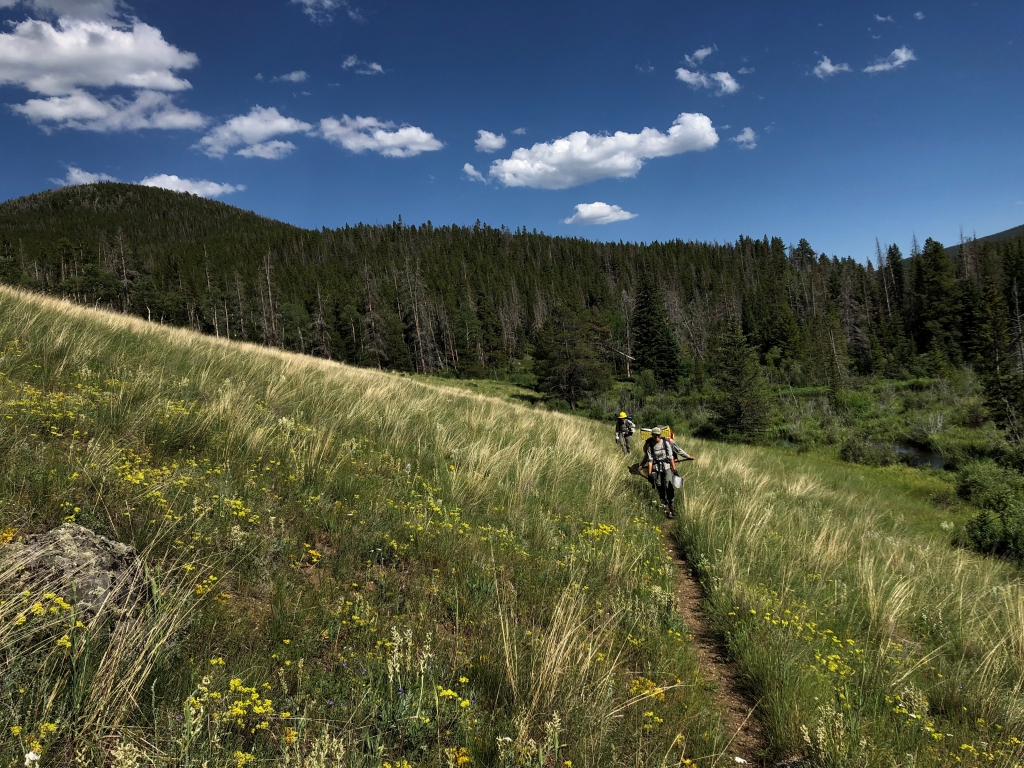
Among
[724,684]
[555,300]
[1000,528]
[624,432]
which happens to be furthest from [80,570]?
[555,300]

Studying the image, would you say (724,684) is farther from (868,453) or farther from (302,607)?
(868,453)

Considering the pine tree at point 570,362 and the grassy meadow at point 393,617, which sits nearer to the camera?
the grassy meadow at point 393,617

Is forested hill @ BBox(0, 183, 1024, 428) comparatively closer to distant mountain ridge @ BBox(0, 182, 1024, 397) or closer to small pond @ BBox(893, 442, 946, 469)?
distant mountain ridge @ BBox(0, 182, 1024, 397)

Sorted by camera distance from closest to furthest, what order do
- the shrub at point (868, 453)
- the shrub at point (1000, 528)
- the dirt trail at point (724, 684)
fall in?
the dirt trail at point (724, 684)
the shrub at point (1000, 528)
the shrub at point (868, 453)

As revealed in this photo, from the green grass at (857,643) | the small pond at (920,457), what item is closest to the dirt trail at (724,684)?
the green grass at (857,643)

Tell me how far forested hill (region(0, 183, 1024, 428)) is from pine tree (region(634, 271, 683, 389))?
7.9 inches

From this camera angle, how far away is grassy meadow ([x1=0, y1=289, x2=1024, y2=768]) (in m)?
1.91

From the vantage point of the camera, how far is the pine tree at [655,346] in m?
60.0

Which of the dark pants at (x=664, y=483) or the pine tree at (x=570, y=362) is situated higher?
the pine tree at (x=570, y=362)

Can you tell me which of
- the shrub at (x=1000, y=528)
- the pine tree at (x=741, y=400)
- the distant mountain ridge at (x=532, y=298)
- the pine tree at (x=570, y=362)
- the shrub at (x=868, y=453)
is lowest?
the shrub at (x=868, y=453)

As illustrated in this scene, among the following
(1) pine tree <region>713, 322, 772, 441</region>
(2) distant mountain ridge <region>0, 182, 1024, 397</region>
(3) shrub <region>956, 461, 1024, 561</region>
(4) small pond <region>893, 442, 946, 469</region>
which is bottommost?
(4) small pond <region>893, 442, 946, 469</region>

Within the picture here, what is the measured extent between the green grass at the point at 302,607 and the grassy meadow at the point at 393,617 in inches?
0.6

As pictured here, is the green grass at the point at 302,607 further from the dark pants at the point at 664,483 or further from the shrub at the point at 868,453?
the shrub at the point at 868,453

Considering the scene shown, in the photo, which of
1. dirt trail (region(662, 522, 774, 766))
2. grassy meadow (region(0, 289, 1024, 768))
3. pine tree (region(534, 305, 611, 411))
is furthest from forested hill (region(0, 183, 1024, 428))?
dirt trail (region(662, 522, 774, 766))
